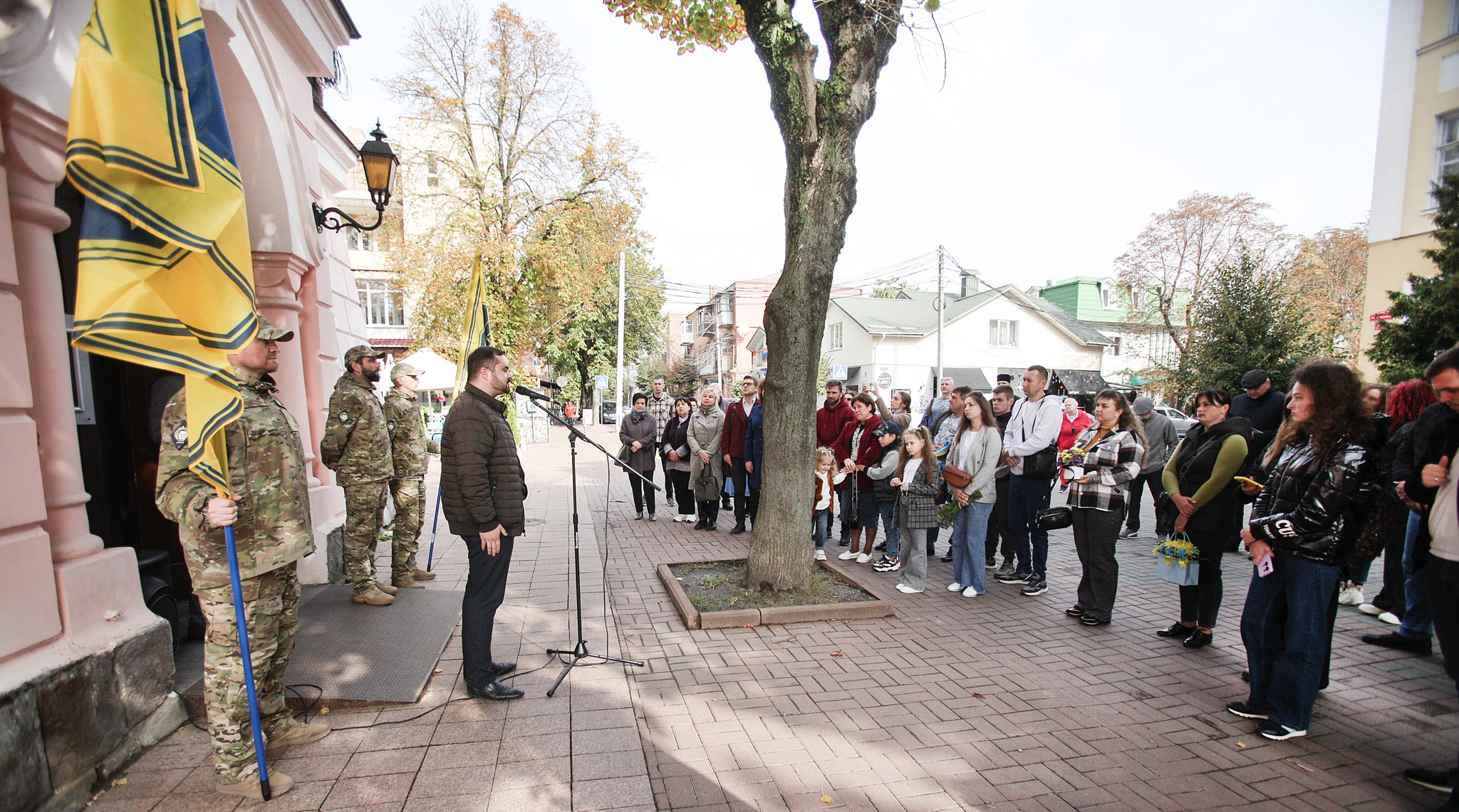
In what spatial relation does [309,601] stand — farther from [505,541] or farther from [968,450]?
[968,450]

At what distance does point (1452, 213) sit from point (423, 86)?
24202 mm

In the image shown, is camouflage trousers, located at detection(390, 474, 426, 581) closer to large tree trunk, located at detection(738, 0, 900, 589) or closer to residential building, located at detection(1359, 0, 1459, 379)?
large tree trunk, located at detection(738, 0, 900, 589)

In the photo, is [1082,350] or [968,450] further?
[1082,350]

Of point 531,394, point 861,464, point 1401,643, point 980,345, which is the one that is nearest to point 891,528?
point 861,464

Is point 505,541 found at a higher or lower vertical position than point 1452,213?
lower

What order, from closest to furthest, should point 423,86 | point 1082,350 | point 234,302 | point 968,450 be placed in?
point 234,302 < point 968,450 < point 423,86 < point 1082,350

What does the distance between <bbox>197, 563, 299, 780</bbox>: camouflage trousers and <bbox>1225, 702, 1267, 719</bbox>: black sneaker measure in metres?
5.15

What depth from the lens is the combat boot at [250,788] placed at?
9.65 ft

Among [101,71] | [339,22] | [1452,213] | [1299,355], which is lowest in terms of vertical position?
[1299,355]

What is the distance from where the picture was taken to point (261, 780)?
9.50 feet

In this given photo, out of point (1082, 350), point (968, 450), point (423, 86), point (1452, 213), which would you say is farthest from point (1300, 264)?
point (423, 86)

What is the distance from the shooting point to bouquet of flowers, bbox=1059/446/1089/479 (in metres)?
5.36

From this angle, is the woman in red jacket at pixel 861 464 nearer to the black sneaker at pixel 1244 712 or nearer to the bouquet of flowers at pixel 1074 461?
the bouquet of flowers at pixel 1074 461

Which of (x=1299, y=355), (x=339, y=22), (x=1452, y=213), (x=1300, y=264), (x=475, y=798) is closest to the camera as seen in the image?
(x=475, y=798)
